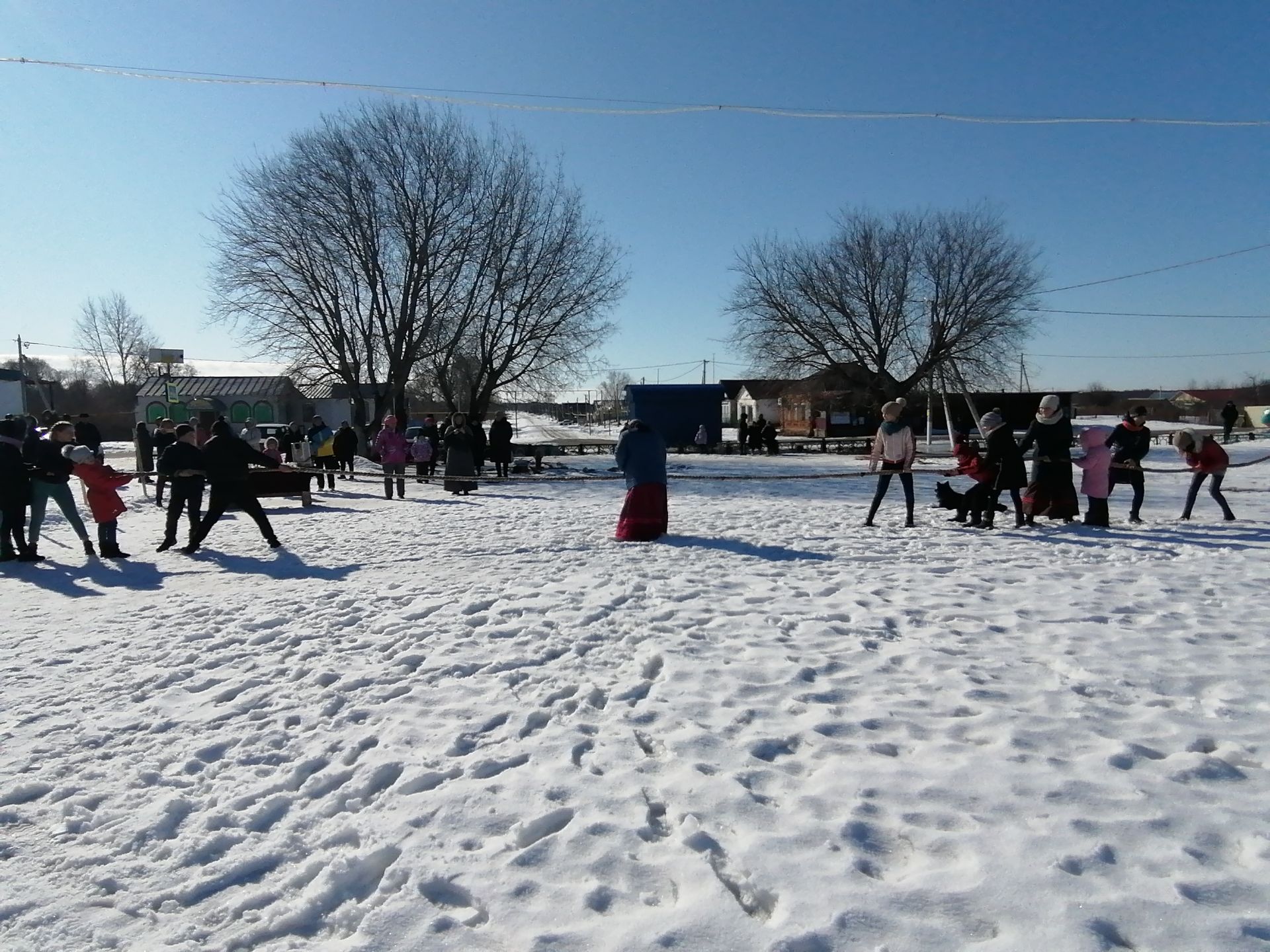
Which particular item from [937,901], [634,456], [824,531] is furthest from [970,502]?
[937,901]

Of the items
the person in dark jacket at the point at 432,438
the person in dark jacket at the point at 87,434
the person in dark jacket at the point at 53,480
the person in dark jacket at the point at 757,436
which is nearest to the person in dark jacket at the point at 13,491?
the person in dark jacket at the point at 53,480

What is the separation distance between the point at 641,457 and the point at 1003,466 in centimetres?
463

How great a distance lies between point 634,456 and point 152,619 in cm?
511

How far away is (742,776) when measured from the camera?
3277 mm

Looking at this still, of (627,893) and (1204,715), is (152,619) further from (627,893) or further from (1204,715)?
(1204,715)

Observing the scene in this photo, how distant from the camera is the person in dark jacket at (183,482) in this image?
9562mm

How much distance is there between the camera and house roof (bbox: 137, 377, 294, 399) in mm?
47312

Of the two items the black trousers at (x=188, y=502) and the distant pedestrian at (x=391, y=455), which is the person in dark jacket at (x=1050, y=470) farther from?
the distant pedestrian at (x=391, y=455)

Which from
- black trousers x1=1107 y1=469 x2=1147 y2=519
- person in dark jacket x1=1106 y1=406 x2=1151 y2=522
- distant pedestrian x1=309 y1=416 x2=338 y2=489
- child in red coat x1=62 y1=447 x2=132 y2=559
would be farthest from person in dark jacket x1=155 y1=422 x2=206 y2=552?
person in dark jacket x1=1106 y1=406 x2=1151 y2=522

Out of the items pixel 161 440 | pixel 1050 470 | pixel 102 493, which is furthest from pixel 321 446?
pixel 1050 470

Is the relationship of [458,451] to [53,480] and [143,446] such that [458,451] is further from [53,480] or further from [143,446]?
[53,480]

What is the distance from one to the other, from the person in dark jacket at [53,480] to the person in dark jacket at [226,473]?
1.40m

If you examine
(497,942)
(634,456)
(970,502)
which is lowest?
(497,942)

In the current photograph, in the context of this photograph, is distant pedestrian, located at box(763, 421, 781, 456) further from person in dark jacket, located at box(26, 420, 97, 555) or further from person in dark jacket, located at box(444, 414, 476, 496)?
person in dark jacket, located at box(26, 420, 97, 555)
